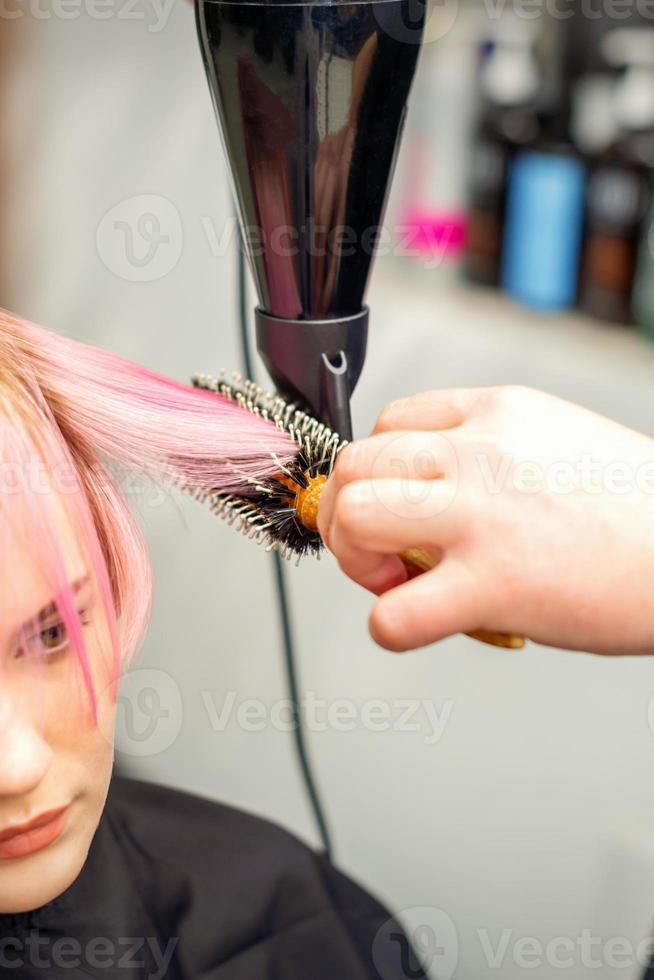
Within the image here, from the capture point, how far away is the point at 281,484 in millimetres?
655

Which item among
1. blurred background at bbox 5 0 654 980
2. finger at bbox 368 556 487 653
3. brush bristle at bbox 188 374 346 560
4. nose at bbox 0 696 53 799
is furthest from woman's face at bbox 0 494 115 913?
blurred background at bbox 5 0 654 980

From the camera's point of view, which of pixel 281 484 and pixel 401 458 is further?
pixel 281 484

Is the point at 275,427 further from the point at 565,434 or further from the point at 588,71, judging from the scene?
the point at 588,71

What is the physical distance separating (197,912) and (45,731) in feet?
1.18

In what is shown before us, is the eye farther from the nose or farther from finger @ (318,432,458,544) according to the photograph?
finger @ (318,432,458,544)

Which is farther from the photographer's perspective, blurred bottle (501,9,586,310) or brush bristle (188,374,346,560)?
blurred bottle (501,9,586,310)

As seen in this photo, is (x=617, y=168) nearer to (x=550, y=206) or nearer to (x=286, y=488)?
(x=550, y=206)

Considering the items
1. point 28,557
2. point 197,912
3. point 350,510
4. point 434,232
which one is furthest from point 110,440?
point 434,232

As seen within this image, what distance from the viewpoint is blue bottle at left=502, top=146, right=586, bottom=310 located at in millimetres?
1354

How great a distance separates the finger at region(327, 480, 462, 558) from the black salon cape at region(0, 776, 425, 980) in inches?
18.9

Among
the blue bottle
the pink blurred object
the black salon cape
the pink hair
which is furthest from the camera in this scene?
the pink blurred object

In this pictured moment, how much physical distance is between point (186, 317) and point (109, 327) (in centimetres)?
17

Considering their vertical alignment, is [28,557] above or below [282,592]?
above

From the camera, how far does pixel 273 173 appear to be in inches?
23.7
